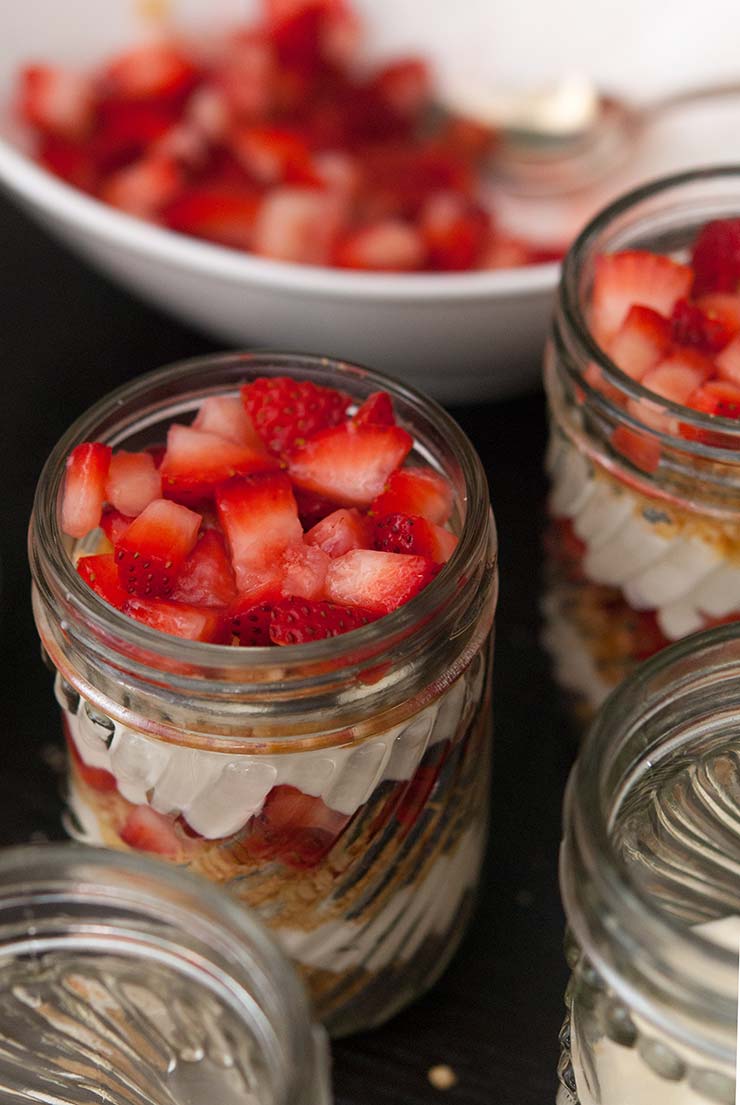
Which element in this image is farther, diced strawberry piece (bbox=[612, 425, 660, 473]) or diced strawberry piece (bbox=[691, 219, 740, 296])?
diced strawberry piece (bbox=[691, 219, 740, 296])

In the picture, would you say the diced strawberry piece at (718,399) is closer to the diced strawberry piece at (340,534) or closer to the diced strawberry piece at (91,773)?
the diced strawberry piece at (340,534)

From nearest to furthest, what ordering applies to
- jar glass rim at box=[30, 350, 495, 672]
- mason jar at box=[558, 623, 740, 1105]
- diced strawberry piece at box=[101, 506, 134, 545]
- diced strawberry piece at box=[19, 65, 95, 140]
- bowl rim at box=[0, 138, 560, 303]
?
mason jar at box=[558, 623, 740, 1105] < jar glass rim at box=[30, 350, 495, 672] < diced strawberry piece at box=[101, 506, 134, 545] < bowl rim at box=[0, 138, 560, 303] < diced strawberry piece at box=[19, 65, 95, 140]

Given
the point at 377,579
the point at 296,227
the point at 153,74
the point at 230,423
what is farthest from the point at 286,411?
the point at 153,74

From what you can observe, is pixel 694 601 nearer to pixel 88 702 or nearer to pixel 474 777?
pixel 474 777

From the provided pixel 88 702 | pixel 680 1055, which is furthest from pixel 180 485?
pixel 680 1055

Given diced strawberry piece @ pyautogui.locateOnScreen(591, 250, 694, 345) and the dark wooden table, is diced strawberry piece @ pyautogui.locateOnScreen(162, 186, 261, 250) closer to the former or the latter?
the dark wooden table

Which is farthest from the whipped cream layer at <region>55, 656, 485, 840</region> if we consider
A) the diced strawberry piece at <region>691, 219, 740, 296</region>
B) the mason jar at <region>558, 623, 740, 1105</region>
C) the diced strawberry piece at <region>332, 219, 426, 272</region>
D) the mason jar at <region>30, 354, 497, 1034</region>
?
the diced strawberry piece at <region>332, 219, 426, 272</region>
